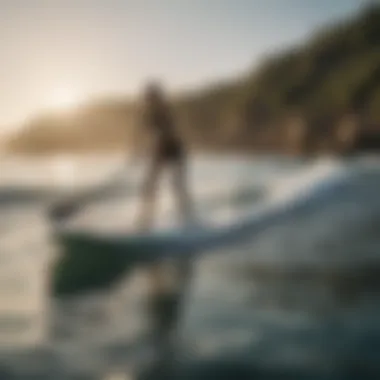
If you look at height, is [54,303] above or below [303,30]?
below

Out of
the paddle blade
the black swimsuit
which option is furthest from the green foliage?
the paddle blade

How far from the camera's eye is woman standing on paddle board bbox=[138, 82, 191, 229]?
132 centimetres

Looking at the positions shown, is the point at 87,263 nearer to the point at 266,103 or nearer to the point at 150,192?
the point at 150,192

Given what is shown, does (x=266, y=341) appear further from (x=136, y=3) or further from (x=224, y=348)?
(x=136, y=3)

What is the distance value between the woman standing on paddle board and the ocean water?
0.02m

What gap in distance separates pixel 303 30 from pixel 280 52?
0.22 feet

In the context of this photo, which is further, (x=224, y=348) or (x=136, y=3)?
(x=136, y=3)

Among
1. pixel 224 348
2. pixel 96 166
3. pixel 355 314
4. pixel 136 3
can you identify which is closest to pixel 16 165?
pixel 96 166

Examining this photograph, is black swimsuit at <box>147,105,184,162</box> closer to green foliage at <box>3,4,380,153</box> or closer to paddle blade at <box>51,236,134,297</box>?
green foliage at <box>3,4,380,153</box>

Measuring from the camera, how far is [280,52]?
4.39 feet

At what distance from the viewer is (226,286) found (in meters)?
1.26

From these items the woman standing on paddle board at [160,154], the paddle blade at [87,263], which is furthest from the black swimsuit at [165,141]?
the paddle blade at [87,263]

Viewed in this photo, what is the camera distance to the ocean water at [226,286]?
1.19 metres

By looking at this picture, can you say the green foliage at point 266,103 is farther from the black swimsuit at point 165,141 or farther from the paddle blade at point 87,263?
the paddle blade at point 87,263
